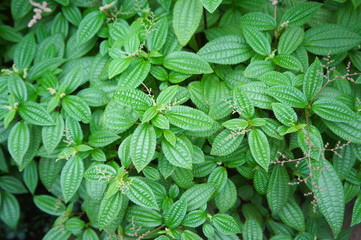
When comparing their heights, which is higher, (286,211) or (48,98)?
(48,98)

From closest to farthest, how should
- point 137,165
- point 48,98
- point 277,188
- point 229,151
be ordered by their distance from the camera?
point 137,165, point 229,151, point 277,188, point 48,98

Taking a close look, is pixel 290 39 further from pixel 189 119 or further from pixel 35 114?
pixel 35 114

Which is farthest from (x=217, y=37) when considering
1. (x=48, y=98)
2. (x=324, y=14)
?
(x=48, y=98)

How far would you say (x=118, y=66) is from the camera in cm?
176

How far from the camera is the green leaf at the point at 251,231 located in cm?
182

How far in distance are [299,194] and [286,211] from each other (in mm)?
287

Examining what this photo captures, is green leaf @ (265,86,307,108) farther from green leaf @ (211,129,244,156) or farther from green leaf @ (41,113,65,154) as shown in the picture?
green leaf @ (41,113,65,154)

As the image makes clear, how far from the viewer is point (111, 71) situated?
1756 millimetres

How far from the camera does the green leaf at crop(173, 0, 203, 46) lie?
1.85 meters

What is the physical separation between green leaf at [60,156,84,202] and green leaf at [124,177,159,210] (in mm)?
369

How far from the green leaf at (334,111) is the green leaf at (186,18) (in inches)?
33.4

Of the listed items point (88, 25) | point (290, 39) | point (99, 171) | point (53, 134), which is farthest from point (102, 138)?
point (290, 39)

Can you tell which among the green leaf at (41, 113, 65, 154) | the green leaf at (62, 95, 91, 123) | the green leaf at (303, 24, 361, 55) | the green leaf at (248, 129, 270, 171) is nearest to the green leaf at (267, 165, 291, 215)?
the green leaf at (248, 129, 270, 171)

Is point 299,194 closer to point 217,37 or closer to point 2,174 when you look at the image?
point 217,37
